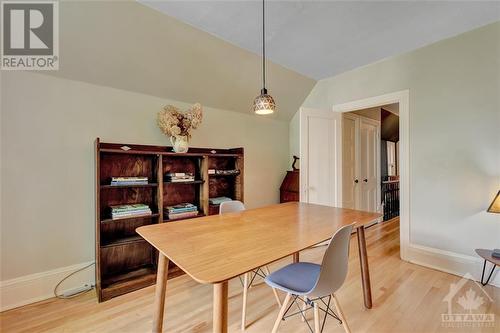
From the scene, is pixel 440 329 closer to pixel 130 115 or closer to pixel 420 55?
pixel 420 55

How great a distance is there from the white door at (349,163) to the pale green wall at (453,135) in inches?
40.1

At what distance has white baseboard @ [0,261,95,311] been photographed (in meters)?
1.85

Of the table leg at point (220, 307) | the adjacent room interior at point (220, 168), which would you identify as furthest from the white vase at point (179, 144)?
the table leg at point (220, 307)

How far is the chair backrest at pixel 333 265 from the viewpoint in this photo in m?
1.13

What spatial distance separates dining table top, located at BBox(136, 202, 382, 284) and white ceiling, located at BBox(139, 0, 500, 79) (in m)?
1.75

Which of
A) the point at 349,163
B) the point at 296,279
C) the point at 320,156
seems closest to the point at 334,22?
the point at 320,156

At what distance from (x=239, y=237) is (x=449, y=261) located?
102 inches

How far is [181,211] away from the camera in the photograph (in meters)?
2.57

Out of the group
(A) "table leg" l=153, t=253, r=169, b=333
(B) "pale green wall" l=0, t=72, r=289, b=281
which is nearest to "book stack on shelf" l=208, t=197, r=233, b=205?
(B) "pale green wall" l=0, t=72, r=289, b=281

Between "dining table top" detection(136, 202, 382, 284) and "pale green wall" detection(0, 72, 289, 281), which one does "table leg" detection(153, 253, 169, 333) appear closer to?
"dining table top" detection(136, 202, 382, 284)

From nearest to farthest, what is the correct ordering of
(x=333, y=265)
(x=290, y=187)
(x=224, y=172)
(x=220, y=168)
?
(x=333, y=265) → (x=224, y=172) → (x=220, y=168) → (x=290, y=187)

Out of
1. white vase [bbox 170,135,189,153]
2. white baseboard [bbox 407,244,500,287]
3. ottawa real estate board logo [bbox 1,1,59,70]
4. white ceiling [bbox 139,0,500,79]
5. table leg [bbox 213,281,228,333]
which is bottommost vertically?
white baseboard [bbox 407,244,500,287]
